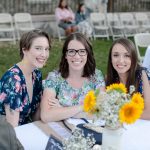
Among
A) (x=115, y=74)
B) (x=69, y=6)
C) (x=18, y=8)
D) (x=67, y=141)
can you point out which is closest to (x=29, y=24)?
(x=18, y=8)

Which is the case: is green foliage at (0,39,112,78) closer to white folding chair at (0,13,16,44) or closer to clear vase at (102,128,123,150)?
white folding chair at (0,13,16,44)

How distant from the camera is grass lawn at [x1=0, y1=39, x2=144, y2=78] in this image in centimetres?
745

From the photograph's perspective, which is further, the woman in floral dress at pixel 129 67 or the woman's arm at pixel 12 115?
the woman in floral dress at pixel 129 67

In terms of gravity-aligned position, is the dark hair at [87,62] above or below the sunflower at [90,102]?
above

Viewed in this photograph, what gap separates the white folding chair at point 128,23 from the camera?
11130 millimetres

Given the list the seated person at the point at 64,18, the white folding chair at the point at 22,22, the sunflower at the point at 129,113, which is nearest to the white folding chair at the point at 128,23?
the seated person at the point at 64,18

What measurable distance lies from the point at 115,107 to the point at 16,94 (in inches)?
37.7

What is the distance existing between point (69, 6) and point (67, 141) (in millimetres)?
9795

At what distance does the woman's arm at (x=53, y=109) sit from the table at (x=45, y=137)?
0.25 feet

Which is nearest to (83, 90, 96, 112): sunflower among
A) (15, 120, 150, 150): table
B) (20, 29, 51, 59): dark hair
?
(15, 120, 150, 150): table

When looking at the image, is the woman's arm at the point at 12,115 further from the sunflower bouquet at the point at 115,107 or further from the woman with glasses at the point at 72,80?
the sunflower bouquet at the point at 115,107

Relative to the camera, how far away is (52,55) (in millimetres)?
8406

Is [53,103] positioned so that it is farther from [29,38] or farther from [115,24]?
[115,24]

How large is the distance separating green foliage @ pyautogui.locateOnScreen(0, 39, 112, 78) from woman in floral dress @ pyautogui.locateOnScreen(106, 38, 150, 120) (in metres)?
4.00
